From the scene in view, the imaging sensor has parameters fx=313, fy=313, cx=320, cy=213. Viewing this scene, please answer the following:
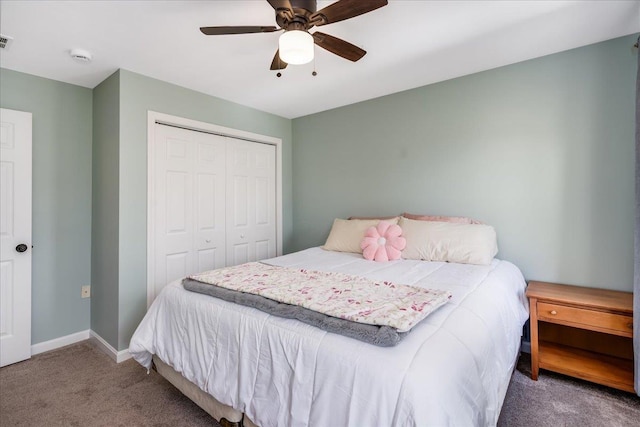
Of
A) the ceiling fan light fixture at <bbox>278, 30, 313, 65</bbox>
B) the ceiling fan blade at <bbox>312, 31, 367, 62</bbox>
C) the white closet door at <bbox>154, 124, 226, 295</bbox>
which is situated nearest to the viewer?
the ceiling fan light fixture at <bbox>278, 30, 313, 65</bbox>

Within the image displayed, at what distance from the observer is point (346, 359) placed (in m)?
1.12

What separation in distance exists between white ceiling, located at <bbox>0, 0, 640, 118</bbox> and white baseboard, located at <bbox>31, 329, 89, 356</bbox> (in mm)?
2267

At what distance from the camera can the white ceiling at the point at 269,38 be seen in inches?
71.1

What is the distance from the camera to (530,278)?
2.48m

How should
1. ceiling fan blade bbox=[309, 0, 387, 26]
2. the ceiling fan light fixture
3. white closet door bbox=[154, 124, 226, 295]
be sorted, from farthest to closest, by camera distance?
white closet door bbox=[154, 124, 226, 295] → the ceiling fan light fixture → ceiling fan blade bbox=[309, 0, 387, 26]

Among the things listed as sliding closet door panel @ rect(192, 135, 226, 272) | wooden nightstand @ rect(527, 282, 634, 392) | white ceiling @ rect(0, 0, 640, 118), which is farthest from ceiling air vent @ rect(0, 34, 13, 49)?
wooden nightstand @ rect(527, 282, 634, 392)

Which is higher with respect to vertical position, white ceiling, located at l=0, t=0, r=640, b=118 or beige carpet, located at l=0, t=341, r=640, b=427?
white ceiling, located at l=0, t=0, r=640, b=118

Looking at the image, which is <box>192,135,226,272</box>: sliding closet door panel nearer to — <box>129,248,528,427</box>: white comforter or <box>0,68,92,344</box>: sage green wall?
<box>0,68,92,344</box>: sage green wall

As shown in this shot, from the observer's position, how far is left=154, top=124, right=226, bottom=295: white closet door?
2.79m

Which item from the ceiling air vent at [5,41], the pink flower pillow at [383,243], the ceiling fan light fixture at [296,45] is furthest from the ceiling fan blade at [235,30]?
the pink flower pillow at [383,243]

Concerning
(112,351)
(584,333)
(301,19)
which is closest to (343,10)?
(301,19)

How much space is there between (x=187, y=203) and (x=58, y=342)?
1.62 metres

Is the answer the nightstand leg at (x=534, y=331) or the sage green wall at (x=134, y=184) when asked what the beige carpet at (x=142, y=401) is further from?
the sage green wall at (x=134, y=184)

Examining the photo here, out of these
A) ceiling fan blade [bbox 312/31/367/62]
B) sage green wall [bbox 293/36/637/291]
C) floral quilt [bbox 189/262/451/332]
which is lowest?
floral quilt [bbox 189/262/451/332]
